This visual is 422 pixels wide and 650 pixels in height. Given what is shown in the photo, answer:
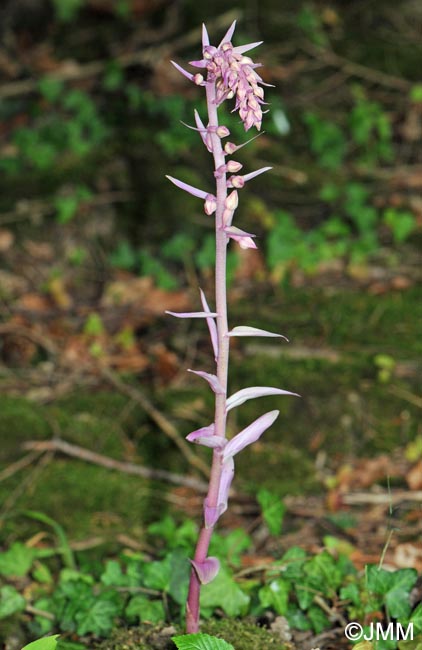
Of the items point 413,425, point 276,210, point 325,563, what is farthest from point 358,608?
point 276,210

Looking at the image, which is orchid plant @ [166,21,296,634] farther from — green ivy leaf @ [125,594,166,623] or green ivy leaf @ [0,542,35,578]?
green ivy leaf @ [0,542,35,578]

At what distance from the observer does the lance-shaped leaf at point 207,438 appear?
1866mm

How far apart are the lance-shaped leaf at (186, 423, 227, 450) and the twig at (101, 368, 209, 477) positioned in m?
1.66

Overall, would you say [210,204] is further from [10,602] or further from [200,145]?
[200,145]

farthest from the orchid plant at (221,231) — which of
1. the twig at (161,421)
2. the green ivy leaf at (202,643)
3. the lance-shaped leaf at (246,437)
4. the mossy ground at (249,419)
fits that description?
the twig at (161,421)

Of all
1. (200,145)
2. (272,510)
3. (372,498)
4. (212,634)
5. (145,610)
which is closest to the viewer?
(212,634)

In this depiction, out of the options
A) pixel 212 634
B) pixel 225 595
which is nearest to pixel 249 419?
pixel 225 595

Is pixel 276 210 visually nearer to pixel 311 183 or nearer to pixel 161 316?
pixel 311 183

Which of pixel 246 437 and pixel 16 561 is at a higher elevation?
pixel 246 437

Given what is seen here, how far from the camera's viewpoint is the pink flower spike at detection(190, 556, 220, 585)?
1987mm

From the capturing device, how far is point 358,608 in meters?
2.32

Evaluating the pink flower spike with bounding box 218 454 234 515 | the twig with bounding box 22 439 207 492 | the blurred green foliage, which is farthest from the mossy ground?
the pink flower spike with bounding box 218 454 234 515

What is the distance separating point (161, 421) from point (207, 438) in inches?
72.0

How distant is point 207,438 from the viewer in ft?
6.15
